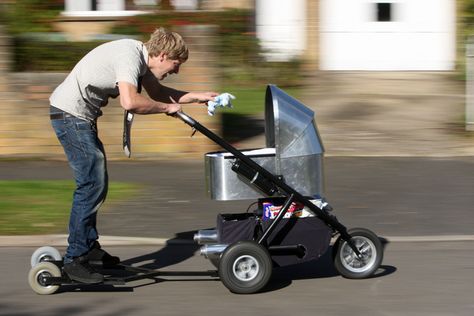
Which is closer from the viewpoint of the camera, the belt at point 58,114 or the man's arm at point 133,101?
the man's arm at point 133,101

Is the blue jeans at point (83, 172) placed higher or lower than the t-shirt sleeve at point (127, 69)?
lower

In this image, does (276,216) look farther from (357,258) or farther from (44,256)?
(44,256)

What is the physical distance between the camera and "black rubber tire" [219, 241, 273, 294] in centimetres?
648

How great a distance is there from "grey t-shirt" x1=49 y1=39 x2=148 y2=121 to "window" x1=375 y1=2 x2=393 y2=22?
10339mm

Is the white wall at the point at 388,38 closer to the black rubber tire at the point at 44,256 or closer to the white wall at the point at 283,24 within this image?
the white wall at the point at 283,24

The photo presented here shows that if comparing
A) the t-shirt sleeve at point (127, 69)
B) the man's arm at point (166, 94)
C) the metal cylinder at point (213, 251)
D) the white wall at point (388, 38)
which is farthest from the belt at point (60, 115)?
the white wall at point (388, 38)

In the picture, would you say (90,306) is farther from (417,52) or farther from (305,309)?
(417,52)

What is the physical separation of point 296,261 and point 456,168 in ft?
15.6

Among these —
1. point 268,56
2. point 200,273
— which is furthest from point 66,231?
point 268,56

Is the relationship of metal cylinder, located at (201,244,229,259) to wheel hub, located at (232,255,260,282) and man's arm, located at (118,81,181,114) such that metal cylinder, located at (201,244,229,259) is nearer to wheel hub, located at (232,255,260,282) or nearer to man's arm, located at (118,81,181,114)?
wheel hub, located at (232,255,260,282)

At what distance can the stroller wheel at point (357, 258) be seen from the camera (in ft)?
22.5

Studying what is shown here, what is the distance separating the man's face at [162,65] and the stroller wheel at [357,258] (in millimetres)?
1644

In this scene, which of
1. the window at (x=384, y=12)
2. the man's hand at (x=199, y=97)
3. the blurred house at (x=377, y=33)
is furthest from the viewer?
the window at (x=384, y=12)

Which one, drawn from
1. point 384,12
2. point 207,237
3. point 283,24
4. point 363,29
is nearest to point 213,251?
point 207,237
